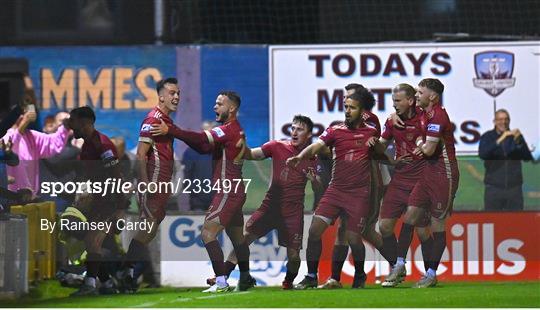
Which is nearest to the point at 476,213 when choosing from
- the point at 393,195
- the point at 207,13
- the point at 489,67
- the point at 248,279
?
the point at 393,195

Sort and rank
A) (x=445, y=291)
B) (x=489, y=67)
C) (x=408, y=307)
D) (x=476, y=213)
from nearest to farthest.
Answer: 1. (x=408, y=307)
2. (x=445, y=291)
3. (x=476, y=213)
4. (x=489, y=67)

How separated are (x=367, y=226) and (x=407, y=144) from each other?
2.58ft

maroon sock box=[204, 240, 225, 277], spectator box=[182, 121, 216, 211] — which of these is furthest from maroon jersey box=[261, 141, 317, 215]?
maroon sock box=[204, 240, 225, 277]

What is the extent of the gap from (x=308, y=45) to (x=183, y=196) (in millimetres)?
6404

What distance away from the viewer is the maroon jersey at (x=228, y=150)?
42.9 ft

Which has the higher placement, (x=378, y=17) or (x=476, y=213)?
(x=378, y=17)

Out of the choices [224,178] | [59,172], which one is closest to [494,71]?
[224,178]

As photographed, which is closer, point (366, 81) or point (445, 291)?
point (445, 291)

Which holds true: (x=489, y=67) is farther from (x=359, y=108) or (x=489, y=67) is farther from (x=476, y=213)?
(x=359, y=108)

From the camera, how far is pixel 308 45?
19.8 m

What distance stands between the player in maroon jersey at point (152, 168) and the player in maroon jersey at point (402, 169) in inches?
72.0

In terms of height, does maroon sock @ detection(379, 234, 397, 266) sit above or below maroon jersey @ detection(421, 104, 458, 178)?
below

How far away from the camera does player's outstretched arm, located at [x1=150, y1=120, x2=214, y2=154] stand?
12.9m

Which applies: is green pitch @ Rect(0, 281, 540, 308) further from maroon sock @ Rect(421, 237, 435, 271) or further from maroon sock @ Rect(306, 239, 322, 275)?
maroon sock @ Rect(306, 239, 322, 275)
